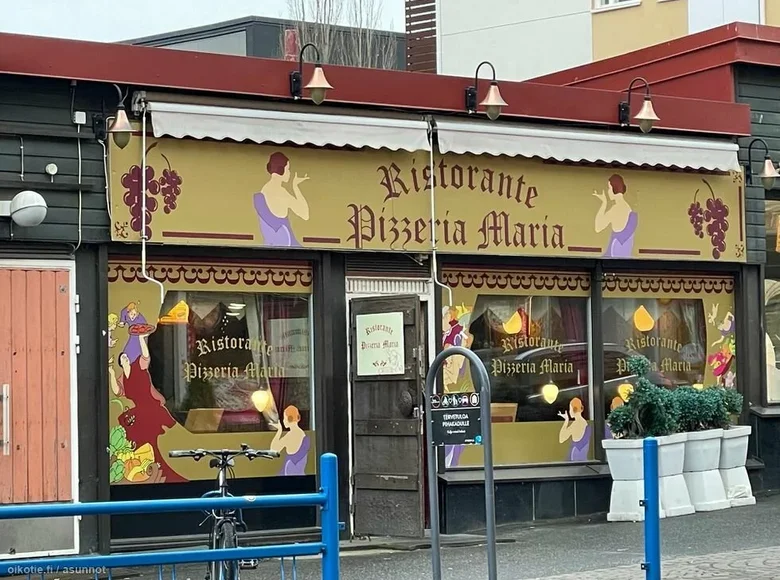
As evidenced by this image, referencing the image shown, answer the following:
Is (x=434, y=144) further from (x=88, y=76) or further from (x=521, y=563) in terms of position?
(x=521, y=563)

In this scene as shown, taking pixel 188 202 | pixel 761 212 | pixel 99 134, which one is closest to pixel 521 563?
pixel 188 202

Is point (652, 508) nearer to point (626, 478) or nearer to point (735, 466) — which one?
point (626, 478)

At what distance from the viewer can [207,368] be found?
1215cm

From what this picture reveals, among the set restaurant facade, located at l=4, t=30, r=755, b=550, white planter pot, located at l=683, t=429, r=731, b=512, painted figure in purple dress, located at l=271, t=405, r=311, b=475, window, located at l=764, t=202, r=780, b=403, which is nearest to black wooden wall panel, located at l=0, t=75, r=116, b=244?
restaurant facade, located at l=4, t=30, r=755, b=550

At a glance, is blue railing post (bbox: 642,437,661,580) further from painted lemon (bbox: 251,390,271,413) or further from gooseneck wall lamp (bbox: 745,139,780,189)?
gooseneck wall lamp (bbox: 745,139,780,189)

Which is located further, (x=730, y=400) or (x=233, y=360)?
(x=730, y=400)

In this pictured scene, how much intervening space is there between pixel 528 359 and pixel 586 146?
2209 millimetres

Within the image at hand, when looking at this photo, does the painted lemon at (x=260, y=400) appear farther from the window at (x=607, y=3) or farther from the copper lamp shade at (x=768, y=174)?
the window at (x=607, y=3)

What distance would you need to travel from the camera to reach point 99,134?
1146 centimetres

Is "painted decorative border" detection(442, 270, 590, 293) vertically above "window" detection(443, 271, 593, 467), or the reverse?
"painted decorative border" detection(442, 270, 590, 293)

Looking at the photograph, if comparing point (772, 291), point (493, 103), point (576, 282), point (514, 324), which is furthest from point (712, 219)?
point (493, 103)

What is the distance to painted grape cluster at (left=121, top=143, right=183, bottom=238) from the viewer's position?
11.6 m

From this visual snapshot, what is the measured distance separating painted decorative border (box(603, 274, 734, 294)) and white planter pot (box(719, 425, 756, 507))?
67.6 inches

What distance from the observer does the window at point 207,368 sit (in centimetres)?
1166
